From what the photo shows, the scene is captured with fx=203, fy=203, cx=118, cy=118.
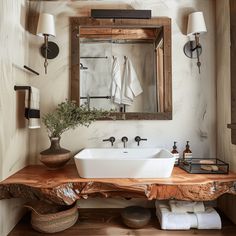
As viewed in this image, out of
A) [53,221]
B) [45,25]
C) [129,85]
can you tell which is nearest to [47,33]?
[45,25]

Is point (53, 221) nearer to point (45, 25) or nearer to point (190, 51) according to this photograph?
point (45, 25)

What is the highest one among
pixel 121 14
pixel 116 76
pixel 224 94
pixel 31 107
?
pixel 121 14

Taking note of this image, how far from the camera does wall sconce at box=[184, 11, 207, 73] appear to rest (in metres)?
1.73

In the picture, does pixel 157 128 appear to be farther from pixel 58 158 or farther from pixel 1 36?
pixel 1 36

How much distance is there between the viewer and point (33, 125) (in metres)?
→ 1.61

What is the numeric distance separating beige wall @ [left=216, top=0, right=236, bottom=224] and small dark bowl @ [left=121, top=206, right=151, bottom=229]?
0.69 metres

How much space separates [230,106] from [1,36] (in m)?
1.75

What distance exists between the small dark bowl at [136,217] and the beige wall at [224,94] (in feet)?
2.25

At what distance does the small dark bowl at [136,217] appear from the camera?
1.51 meters

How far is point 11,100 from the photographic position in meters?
1.48

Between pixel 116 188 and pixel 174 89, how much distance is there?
1052 mm

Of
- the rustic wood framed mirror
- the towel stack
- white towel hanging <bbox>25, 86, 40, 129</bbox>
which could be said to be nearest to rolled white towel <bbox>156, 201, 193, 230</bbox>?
the towel stack

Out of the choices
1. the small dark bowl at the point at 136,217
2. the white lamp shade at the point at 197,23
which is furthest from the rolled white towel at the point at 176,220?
the white lamp shade at the point at 197,23

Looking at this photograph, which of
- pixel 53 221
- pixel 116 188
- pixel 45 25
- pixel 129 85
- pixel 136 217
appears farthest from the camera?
pixel 129 85
